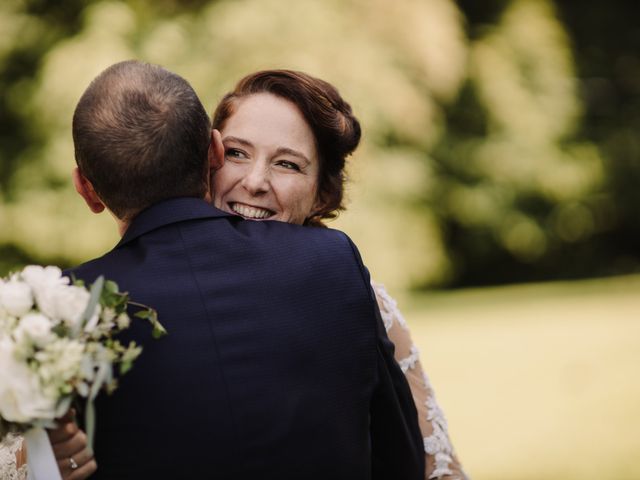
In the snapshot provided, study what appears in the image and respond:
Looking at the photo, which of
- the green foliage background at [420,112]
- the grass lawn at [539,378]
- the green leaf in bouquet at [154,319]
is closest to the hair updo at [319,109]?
the green leaf in bouquet at [154,319]

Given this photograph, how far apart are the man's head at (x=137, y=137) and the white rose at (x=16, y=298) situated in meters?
0.42

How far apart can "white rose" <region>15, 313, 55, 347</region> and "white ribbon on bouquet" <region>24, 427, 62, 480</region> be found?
0.26 meters

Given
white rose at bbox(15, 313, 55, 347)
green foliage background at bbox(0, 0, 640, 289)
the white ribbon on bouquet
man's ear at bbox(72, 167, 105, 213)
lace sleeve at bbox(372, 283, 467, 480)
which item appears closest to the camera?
white rose at bbox(15, 313, 55, 347)

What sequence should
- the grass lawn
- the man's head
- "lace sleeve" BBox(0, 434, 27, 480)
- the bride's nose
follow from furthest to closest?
the grass lawn, the bride's nose, "lace sleeve" BBox(0, 434, 27, 480), the man's head

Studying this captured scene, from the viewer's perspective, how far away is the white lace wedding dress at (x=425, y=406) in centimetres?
274

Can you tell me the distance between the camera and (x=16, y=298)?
174 cm

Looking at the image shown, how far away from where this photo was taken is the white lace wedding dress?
8.98 ft

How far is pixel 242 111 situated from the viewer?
119 inches

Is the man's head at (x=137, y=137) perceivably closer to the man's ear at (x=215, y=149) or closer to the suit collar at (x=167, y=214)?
the suit collar at (x=167, y=214)

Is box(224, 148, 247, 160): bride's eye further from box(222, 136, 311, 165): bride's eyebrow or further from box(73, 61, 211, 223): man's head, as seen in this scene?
box(73, 61, 211, 223): man's head

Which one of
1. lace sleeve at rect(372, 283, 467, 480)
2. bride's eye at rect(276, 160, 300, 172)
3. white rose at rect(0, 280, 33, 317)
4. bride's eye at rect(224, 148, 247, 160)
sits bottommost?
lace sleeve at rect(372, 283, 467, 480)

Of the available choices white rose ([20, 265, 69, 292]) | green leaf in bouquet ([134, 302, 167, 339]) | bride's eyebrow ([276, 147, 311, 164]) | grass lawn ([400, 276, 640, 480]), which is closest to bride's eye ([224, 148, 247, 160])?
bride's eyebrow ([276, 147, 311, 164])

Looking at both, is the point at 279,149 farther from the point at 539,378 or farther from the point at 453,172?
the point at 453,172

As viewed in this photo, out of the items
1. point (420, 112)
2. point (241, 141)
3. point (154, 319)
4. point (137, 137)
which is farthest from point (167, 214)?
point (420, 112)
